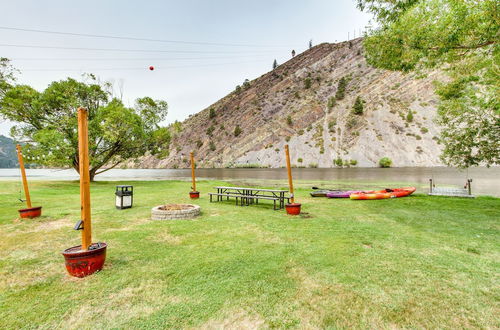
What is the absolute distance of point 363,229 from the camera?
289 inches

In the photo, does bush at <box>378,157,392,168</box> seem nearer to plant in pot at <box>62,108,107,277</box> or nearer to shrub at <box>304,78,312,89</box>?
shrub at <box>304,78,312,89</box>

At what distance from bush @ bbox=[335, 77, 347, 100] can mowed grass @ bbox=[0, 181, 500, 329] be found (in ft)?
263

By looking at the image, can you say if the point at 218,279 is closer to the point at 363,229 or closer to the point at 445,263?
the point at 445,263

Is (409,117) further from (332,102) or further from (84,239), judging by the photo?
(84,239)

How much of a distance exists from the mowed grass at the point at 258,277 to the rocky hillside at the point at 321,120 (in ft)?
194

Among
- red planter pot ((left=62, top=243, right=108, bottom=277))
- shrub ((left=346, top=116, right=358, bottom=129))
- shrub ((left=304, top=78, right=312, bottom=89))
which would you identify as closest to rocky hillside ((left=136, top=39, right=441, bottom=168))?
shrub ((left=346, top=116, right=358, bottom=129))

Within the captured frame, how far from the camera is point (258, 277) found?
4.35 metres

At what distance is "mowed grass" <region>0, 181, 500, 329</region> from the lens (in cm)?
332

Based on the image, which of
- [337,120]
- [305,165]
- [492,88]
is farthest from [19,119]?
[337,120]

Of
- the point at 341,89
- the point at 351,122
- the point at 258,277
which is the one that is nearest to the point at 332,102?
the point at 341,89

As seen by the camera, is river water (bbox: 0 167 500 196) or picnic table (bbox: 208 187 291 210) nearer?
picnic table (bbox: 208 187 291 210)

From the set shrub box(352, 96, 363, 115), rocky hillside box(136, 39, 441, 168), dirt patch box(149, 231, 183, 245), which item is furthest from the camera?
shrub box(352, 96, 363, 115)

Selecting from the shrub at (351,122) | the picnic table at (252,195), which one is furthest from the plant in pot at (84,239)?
the shrub at (351,122)

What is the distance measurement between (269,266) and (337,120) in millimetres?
75309
